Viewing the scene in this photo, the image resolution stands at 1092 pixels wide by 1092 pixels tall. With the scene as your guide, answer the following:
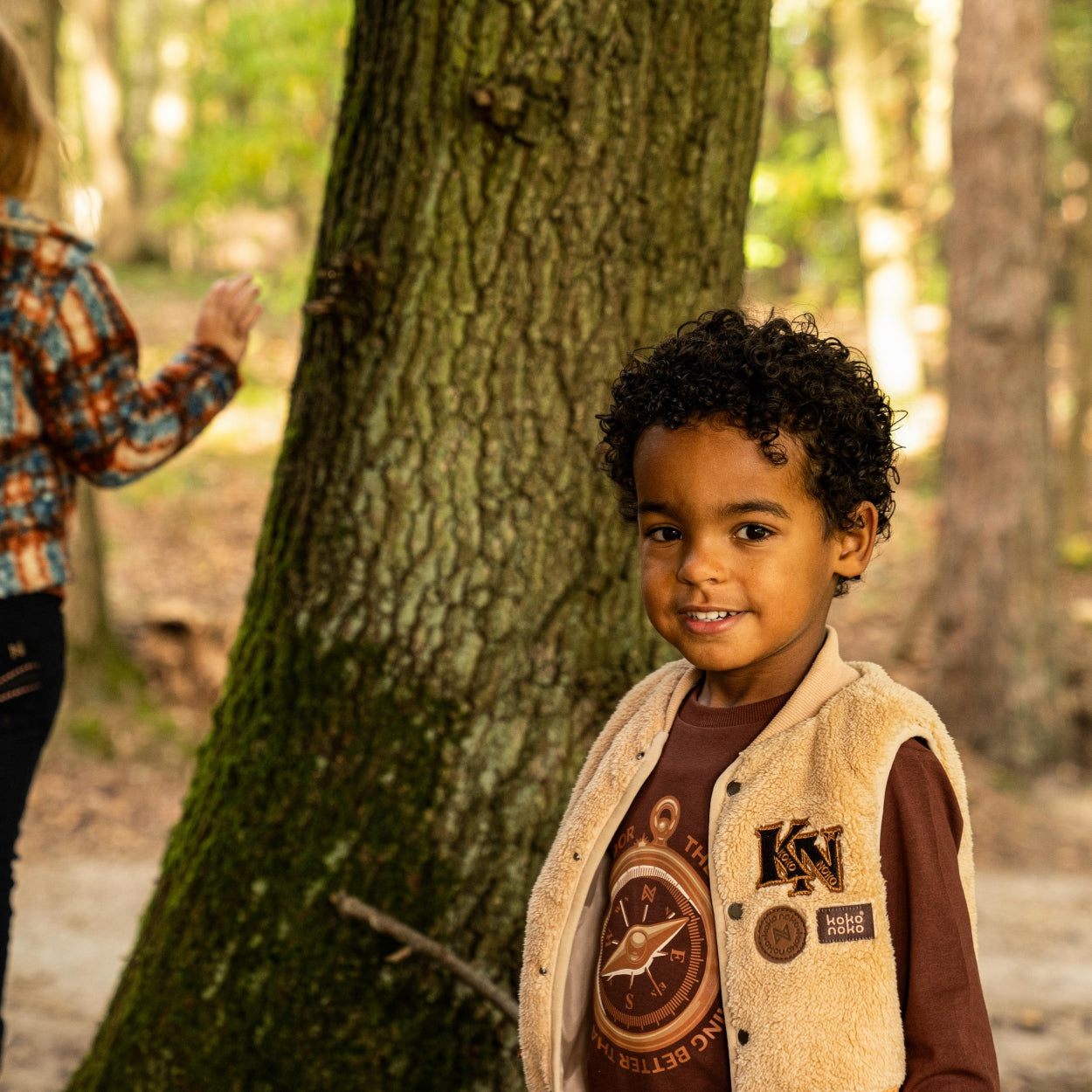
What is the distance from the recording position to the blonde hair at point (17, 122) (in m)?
2.51

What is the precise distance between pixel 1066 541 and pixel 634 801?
12641mm

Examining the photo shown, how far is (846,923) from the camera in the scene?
1.48m

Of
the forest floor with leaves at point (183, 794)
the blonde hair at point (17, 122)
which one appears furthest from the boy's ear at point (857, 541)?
the forest floor with leaves at point (183, 794)

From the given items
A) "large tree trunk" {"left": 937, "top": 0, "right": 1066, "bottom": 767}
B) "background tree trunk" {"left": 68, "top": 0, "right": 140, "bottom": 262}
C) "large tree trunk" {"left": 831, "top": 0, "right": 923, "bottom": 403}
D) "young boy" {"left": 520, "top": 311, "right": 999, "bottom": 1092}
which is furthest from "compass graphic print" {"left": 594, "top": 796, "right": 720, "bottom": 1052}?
"background tree trunk" {"left": 68, "top": 0, "right": 140, "bottom": 262}

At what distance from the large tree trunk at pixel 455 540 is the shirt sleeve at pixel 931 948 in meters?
1.21

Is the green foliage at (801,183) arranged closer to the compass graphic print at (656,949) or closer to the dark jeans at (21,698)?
the dark jeans at (21,698)

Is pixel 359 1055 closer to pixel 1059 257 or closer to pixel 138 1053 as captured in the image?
pixel 138 1053

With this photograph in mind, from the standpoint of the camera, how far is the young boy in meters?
1.46

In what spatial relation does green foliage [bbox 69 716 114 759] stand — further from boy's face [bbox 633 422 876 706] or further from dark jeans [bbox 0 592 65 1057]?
boy's face [bbox 633 422 876 706]

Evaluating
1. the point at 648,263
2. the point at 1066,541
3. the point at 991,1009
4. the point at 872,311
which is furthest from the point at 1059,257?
the point at 648,263

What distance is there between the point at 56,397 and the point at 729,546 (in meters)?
1.67

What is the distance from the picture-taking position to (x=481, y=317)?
2.62 meters

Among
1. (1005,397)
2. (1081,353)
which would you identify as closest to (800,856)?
(1005,397)

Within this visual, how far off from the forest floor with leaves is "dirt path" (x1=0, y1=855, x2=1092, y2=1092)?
12mm
